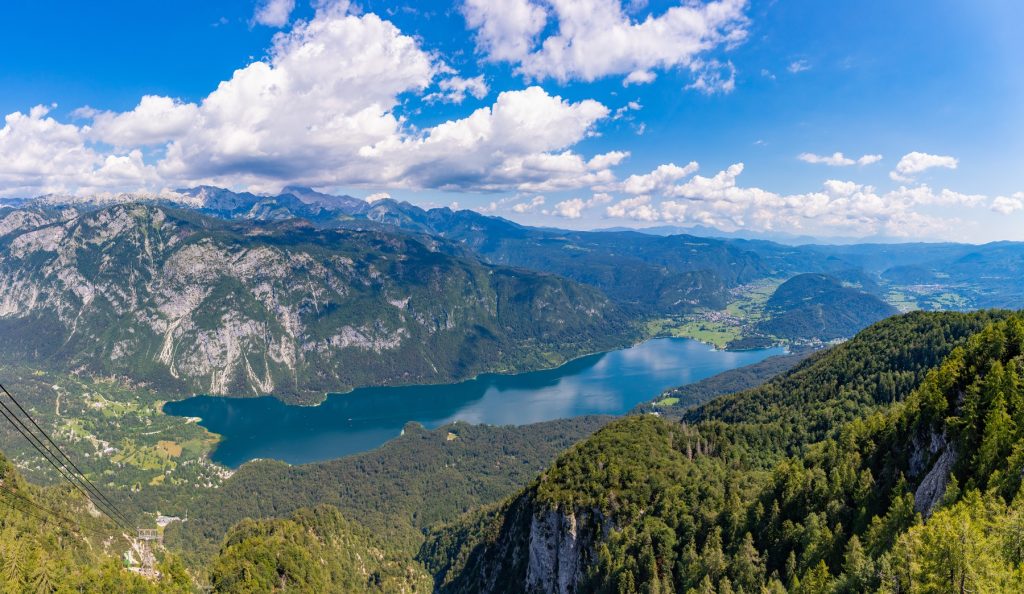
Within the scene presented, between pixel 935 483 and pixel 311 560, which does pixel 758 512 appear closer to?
pixel 935 483

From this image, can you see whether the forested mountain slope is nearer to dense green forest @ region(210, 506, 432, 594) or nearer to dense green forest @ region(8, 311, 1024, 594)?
dense green forest @ region(8, 311, 1024, 594)

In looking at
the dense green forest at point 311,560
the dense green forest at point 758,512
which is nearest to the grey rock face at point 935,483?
the dense green forest at point 758,512

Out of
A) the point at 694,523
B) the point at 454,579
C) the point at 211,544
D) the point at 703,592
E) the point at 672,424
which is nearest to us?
the point at 703,592

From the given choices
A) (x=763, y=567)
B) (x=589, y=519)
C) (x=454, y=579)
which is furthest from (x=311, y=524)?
(x=763, y=567)

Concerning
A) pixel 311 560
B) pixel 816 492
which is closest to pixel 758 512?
pixel 816 492

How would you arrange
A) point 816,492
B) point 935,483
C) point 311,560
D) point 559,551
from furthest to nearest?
point 311,560 → point 559,551 → point 816,492 → point 935,483

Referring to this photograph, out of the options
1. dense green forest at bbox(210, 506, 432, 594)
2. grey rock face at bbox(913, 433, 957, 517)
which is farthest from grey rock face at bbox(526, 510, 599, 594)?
grey rock face at bbox(913, 433, 957, 517)

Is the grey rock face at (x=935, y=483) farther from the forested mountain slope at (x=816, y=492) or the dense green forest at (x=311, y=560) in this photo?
the dense green forest at (x=311, y=560)

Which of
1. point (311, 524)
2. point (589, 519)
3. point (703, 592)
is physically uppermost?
point (703, 592)

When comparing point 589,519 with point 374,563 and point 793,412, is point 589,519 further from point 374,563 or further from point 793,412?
point 374,563
